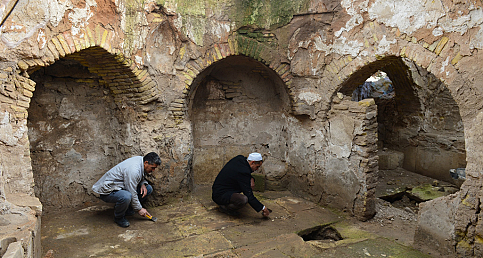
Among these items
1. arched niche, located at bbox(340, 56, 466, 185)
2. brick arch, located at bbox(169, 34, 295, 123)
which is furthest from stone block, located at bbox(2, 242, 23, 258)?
arched niche, located at bbox(340, 56, 466, 185)

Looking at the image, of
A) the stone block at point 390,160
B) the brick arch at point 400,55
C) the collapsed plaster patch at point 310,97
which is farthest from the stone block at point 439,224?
the stone block at point 390,160

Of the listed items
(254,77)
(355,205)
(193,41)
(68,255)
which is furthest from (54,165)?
(355,205)

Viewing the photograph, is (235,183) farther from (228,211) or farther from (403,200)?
(403,200)

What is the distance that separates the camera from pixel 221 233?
173 inches

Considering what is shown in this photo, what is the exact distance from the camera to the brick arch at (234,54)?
5.23 meters

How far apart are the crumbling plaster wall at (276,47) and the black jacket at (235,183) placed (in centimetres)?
80

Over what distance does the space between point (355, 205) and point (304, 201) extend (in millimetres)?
945

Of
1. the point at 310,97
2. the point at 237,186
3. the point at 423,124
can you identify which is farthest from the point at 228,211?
the point at 423,124

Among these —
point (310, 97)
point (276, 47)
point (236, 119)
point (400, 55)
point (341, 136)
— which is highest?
point (276, 47)

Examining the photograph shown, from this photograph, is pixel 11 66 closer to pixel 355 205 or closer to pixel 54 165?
pixel 54 165

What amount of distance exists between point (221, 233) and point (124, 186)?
4.75ft

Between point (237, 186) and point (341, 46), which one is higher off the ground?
point (341, 46)

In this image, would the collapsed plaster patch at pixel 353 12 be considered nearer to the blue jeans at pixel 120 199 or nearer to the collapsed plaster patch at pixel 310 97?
the collapsed plaster patch at pixel 310 97

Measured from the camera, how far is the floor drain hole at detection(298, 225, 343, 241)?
4.64 metres
